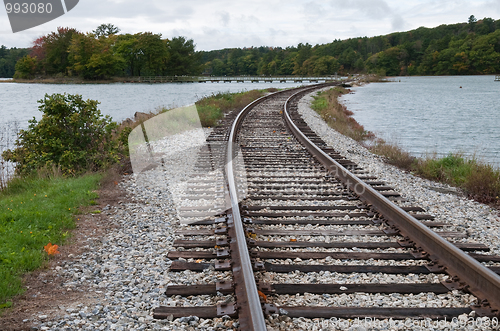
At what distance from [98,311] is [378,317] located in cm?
210

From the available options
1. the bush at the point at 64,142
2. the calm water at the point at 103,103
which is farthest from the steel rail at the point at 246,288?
the calm water at the point at 103,103

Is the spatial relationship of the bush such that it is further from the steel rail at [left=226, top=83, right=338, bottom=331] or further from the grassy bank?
the grassy bank

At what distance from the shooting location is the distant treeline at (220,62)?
4178 inches

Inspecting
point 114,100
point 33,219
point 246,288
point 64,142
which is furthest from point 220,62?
point 246,288

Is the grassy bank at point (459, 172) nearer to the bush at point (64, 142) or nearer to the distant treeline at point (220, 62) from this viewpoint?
the bush at point (64, 142)

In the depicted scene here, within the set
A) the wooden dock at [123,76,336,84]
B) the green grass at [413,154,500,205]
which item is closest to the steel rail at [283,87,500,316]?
the green grass at [413,154,500,205]

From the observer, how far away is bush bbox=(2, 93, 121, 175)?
807 cm

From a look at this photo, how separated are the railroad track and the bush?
2.74 metres

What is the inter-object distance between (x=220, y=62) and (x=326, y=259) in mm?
171905

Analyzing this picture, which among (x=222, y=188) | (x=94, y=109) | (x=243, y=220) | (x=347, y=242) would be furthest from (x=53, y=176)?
(x=347, y=242)

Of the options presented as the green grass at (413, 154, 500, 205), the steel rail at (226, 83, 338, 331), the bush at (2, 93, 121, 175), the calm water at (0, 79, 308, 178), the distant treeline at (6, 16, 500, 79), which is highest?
the distant treeline at (6, 16, 500, 79)

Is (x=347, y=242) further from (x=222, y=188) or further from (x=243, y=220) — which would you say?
(x=222, y=188)

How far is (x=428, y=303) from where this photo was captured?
326 centimetres

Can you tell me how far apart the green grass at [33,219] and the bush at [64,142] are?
2.43 ft
